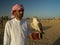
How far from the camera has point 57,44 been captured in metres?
9.88

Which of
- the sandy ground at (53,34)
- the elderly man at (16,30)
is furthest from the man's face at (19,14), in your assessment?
the sandy ground at (53,34)

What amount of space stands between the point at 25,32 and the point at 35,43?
574cm

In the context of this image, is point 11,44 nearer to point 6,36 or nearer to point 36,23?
point 6,36

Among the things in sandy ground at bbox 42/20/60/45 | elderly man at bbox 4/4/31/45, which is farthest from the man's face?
sandy ground at bbox 42/20/60/45

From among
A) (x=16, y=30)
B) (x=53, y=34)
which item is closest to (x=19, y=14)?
(x=16, y=30)

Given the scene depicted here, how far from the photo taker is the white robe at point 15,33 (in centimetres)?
335

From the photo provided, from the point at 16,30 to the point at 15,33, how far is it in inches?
1.9

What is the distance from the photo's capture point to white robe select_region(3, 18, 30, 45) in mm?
3354

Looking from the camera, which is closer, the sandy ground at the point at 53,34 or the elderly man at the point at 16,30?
the elderly man at the point at 16,30

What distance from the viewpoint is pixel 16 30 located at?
11.1 ft

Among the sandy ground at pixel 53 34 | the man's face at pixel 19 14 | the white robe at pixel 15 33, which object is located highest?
the man's face at pixel 19 14

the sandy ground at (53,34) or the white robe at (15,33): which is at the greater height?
the white robe at (15,33)

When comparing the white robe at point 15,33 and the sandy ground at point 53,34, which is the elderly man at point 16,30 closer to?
the white robe at point 15,33

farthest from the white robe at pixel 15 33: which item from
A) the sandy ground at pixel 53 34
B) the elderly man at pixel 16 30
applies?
the sandy ground at pixel 53 34
